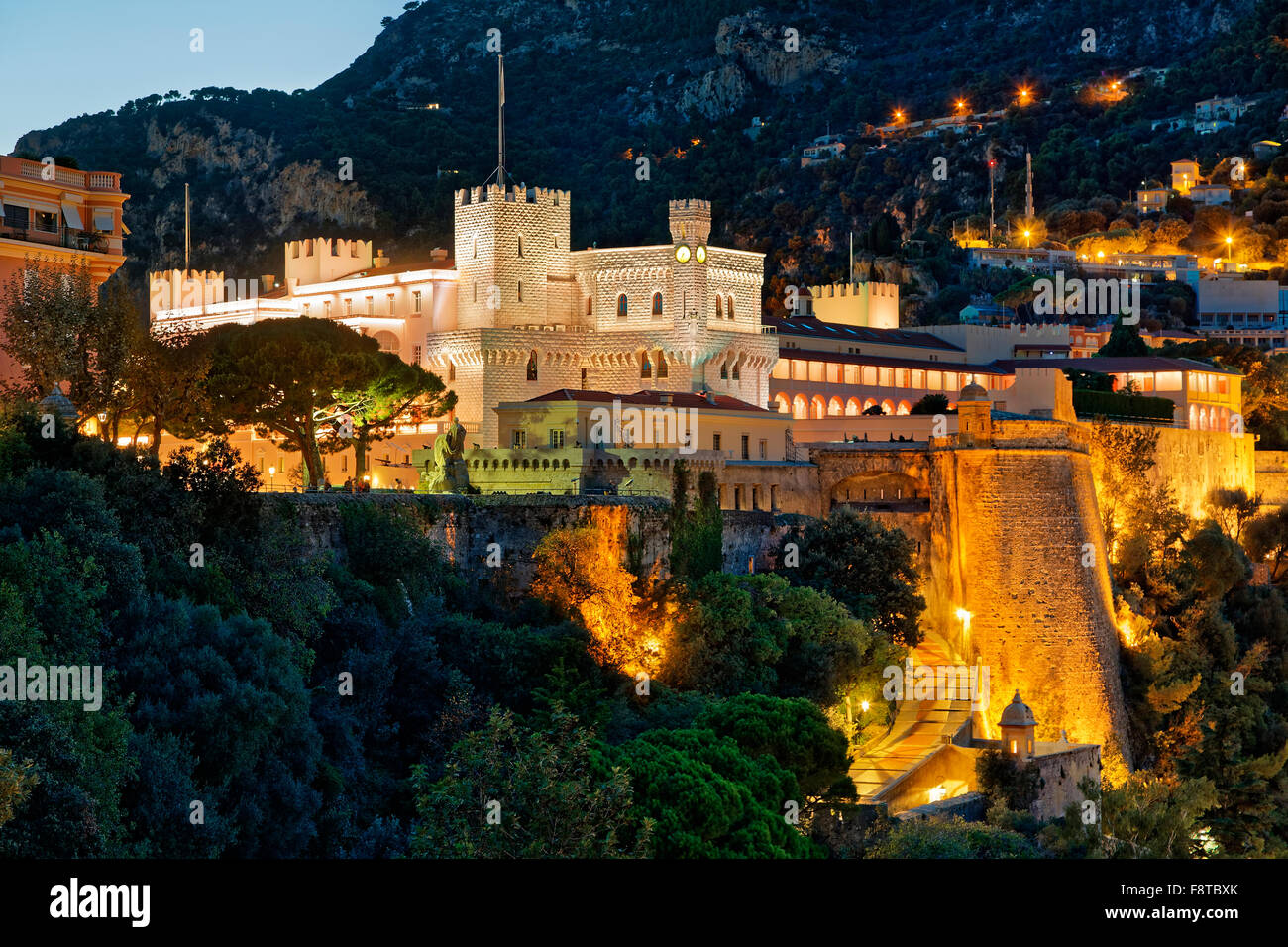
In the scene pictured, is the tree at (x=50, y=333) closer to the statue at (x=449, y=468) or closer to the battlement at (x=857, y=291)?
the statue at (x=449, y=468)

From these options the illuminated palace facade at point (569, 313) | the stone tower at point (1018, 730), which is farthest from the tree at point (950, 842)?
the illuminated palace facade at point (569, 313)

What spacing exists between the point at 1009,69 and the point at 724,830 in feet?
533

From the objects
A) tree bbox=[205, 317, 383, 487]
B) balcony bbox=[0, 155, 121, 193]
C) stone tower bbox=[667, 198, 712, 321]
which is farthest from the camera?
stone tower bbox=[667, 198, 712, 321]

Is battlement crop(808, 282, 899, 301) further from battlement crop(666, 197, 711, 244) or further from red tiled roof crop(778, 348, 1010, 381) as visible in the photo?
battlement crop(666, 197, 711, 244)

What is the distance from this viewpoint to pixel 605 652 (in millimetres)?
37406

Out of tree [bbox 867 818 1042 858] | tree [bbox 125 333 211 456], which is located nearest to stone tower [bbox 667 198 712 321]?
tree [bbox 125 333 211 456]

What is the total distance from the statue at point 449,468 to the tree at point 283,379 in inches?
114

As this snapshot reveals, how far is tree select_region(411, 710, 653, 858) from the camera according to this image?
22.7 metres

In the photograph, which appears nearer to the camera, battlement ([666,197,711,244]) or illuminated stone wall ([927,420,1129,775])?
illuminated stone wall ([927,420,1129,775])

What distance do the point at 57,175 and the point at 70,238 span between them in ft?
5.09

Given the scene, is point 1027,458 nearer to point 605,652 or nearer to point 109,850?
point 605,652

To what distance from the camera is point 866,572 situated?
146ft

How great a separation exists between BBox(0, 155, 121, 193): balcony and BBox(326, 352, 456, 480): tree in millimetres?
9340

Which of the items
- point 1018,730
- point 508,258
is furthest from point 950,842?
point 508,258
